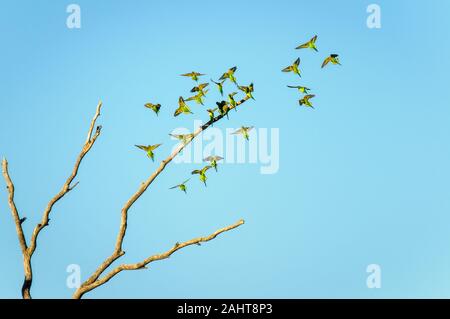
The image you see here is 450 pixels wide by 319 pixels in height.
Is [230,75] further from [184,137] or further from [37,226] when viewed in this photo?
[37,226]

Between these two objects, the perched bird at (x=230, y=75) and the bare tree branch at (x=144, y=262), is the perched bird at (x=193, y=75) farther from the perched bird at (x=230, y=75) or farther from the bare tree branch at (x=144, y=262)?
the bare tree branch at (x=144, y=262)

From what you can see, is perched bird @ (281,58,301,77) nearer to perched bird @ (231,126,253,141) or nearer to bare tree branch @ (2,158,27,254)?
perched bird @ (231,126,253,141)

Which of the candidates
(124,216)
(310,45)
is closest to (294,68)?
(310,45)

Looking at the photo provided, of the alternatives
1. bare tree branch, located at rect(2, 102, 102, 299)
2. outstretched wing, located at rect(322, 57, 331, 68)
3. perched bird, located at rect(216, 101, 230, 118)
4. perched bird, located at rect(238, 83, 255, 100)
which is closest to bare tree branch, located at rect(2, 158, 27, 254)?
bare tree branch, located at rect(2, 102, 102, 299)

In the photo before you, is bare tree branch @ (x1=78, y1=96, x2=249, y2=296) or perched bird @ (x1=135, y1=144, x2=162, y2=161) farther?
perched bird @ (x1=135, y1=144, x2=162, y2=161)

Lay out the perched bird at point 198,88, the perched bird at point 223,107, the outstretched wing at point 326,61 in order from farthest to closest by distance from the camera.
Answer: the outstretched wing at point 326,61 → the perched bird at point 198,88 → the perched bird at point 223,107

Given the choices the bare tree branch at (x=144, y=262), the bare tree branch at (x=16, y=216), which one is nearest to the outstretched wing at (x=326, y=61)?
the bare tree branch at (x=144, y=262)

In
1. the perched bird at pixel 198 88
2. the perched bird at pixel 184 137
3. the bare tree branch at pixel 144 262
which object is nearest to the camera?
the bare tree branch at pixel 144 262

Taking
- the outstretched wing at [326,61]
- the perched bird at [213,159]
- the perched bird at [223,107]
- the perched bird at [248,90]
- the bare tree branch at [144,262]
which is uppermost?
the outstretched wing at [326,61]

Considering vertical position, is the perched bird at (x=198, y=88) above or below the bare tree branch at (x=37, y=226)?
above

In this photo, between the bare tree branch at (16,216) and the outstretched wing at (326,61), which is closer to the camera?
the bare tree branch at (16,216)

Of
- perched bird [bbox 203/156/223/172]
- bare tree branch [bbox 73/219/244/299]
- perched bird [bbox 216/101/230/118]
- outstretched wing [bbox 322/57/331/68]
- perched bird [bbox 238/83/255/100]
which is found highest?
outstretched wing [bbox 322/57/331/68]
